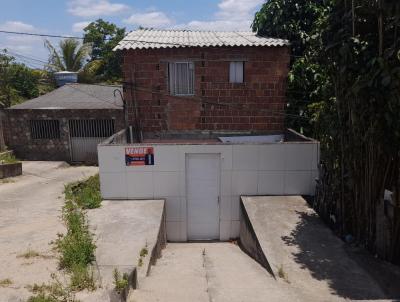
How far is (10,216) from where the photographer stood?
8.98 meters

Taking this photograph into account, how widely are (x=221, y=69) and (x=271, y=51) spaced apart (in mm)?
1517

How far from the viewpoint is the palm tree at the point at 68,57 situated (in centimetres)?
2661

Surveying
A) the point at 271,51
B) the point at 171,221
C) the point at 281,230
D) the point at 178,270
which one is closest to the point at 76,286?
the point at 178,270

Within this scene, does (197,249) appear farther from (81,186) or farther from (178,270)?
(81,186)

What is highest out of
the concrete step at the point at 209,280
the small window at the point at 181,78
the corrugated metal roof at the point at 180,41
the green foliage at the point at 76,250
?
the corrugated metal roof at the point at 180,41

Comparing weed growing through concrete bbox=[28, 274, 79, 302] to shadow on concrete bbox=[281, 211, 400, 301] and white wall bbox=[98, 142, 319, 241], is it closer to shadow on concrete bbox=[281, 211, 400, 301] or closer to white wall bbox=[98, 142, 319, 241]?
shadow on concrete bbox=[281, 211, 400, 301]

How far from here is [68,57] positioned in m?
27.0

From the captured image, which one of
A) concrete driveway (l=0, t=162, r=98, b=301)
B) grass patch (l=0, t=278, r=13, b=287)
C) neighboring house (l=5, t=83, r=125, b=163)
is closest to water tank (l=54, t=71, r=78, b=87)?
neighboring house (l=5, t=83, r=125, b=163)

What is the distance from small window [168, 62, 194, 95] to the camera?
10.5 metres

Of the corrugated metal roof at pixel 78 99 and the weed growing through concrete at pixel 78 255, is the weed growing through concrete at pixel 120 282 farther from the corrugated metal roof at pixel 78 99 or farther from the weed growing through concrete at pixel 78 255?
the corrugated metal roof at pixel 78 99

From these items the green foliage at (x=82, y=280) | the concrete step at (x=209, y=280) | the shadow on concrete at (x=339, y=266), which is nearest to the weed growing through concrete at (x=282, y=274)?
the concrete step at (x=209, y=280)

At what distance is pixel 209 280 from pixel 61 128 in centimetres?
1297

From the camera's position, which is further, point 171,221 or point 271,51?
point 271,51

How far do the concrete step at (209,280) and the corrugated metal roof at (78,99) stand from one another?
10500 mm
